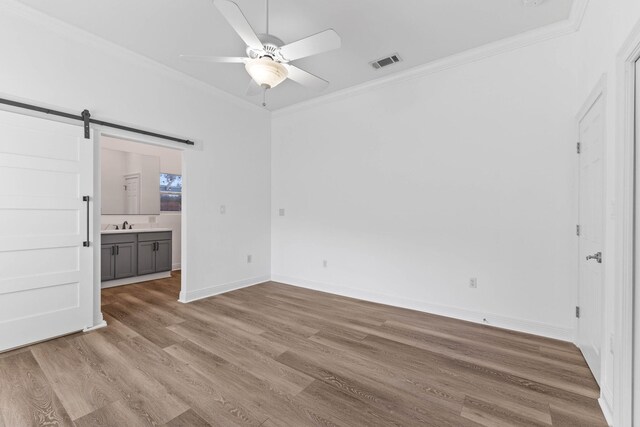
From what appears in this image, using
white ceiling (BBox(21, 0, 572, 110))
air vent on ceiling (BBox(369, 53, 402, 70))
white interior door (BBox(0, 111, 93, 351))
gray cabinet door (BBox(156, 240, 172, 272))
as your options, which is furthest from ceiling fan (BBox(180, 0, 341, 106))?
gray cabinet door (BBox(156, 240, 172, 272))

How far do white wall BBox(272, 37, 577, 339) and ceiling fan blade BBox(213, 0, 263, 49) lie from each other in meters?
2.32

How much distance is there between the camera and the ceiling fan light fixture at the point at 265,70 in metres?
2.17

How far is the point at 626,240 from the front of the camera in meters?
1.50

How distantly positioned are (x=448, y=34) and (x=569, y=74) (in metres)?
1.20

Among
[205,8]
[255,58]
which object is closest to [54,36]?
[205,8]

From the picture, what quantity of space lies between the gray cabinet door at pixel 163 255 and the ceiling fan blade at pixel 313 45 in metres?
4.40

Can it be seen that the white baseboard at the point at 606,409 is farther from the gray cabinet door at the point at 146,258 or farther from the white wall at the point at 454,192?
the gray cabinet door at the point at 146,258

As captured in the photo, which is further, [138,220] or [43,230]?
[138,220]

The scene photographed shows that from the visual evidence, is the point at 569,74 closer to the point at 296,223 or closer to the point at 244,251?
the point at 296,223

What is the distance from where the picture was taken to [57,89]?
2824 mm

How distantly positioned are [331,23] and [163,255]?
471 cm

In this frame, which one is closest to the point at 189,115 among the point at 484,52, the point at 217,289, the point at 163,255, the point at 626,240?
the point at 217,289

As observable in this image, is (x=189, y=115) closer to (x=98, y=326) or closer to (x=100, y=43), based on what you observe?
(x=100, y=43)

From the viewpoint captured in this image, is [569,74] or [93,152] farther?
[93,152]
